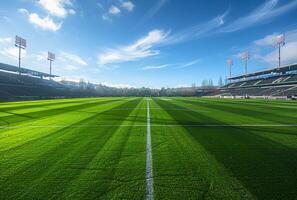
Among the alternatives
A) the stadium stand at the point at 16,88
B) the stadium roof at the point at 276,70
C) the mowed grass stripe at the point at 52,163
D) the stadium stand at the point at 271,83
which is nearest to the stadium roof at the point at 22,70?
the stadium stand at the point at 16,88

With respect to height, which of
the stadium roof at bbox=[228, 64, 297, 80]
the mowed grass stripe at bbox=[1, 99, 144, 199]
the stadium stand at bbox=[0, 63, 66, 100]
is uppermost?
the stadium roof at bbox=[228, 64, 297, 80]

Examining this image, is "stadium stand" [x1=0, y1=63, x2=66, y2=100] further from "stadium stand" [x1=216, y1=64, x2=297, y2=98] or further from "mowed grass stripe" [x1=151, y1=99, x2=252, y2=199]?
"stadium stand" [x1=216, y1=64, x2=297, y2=98]

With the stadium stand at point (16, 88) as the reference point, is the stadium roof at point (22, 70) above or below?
above

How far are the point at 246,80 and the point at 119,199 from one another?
109 m

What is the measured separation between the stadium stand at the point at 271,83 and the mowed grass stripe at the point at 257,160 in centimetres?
6104

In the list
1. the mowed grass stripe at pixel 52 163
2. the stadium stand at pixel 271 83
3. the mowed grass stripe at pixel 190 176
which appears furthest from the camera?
the stadium stand at pixel 271 83

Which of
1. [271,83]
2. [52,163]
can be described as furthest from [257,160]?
[271,83]

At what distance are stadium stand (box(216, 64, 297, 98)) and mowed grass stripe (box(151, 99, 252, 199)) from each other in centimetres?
6338

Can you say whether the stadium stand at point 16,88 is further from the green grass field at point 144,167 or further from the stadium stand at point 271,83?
the stadium stand at point 271,83

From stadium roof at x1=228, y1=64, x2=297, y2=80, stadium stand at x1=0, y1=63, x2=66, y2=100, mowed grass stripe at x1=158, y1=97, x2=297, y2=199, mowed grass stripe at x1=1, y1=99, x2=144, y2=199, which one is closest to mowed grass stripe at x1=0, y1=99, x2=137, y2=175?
mowed grass stripe at x1=1, y1=99, x2=144, y2=199

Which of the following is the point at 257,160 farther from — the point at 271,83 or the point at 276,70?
the point at 276,70

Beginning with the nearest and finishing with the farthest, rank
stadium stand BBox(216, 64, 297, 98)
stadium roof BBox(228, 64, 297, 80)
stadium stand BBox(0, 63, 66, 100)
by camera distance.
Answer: stadium stand BBox(0, 63, 66, 100)
stadium stand BBox(216, 64, 297, 98)
stadium roof BBox(228, 64, 297, 80)

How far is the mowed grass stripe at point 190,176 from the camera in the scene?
3791 mm

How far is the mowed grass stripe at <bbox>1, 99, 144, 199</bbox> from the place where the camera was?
3955 millimetres
